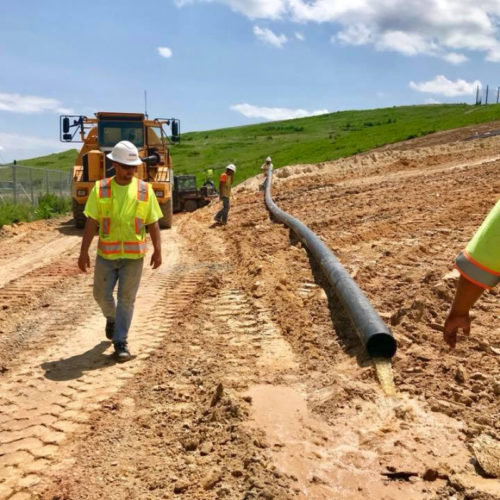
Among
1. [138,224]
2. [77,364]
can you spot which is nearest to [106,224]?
[138,224]

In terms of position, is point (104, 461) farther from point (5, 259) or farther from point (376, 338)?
point (5, 259)

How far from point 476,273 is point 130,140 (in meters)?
15.0

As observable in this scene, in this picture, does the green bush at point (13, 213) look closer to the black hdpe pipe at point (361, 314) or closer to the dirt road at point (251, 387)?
the dirt road at point (251, 387)

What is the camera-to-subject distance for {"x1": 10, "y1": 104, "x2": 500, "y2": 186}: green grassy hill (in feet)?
122

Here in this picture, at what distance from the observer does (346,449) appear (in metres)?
3.37

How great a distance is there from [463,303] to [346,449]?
131 centimetres

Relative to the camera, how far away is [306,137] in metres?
66.6

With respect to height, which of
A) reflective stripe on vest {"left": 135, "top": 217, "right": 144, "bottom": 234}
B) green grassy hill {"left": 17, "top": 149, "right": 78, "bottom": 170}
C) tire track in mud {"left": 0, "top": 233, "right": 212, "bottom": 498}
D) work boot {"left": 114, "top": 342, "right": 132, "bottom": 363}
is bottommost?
tire track in mud {"left": 0, "top": 233, "right": 212, "bottom": 498}

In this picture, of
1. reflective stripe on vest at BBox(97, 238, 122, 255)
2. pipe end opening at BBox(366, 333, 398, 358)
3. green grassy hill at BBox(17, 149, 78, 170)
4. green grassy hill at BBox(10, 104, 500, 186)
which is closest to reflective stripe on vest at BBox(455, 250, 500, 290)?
pipe end opening at BBox(366, 333, 398, 358)

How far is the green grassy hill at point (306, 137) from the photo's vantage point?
3712cm

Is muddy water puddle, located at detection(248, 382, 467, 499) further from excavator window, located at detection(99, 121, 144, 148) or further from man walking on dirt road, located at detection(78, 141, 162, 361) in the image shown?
excavator window, located at detection(99, 121, 144, 148)

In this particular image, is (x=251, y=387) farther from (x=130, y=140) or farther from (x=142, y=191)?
(x=130, y=140)

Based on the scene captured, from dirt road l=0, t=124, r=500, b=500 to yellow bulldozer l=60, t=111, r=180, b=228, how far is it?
5.81 metres

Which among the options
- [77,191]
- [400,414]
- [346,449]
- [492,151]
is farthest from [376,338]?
[492,151]
